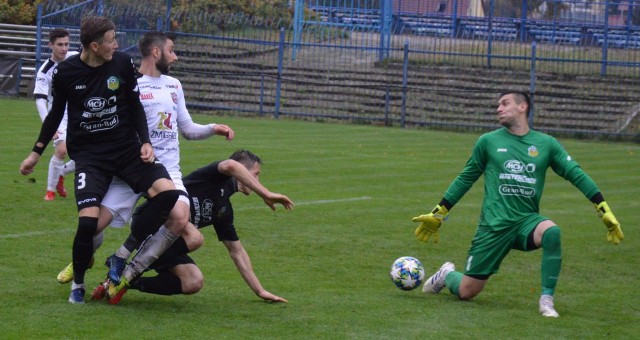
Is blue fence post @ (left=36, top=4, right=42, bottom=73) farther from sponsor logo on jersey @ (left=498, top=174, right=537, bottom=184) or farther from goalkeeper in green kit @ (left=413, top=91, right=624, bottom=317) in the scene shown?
sponsor logo on jersey @ (left=498, top=174, right=537, bottom=184)

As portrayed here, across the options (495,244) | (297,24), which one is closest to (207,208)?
(495,244)

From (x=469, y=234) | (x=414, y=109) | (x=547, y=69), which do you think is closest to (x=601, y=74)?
(x=547, y=69)

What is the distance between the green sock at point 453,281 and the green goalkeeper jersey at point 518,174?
0.47m

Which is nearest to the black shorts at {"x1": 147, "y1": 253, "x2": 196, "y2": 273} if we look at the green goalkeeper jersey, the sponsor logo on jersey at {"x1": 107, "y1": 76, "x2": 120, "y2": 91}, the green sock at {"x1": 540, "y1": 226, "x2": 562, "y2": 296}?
the sponsor logo on jersey at {"x1": 107, "y1": 76, "x2": 120, "y2": 91}

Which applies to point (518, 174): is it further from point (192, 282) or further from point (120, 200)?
point (120, 200)

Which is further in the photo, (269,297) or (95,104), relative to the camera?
(269,297)

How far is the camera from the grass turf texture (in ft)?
23.0

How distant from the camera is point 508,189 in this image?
8078 millimetres

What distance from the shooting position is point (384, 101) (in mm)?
28859

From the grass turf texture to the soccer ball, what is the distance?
11 centimetres

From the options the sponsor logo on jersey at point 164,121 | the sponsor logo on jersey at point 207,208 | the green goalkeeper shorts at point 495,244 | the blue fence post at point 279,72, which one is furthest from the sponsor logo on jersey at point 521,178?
the blue fence post at point 279,72

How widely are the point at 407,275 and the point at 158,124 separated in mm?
2322

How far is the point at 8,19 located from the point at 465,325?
1262 inches

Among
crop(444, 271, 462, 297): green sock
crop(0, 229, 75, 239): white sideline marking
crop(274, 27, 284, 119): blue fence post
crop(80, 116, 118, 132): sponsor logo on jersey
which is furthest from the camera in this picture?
crop(274, 27, 284, 119): blue fence post
